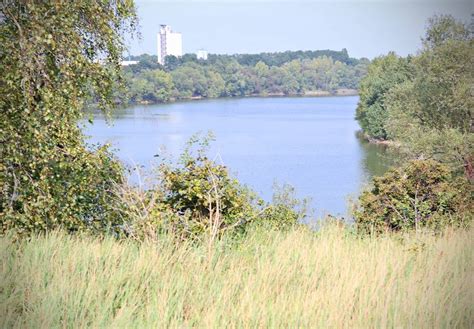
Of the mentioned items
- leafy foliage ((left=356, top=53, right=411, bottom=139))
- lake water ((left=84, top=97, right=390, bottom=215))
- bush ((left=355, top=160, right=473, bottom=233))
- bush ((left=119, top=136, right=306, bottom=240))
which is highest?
bush ((left=119, top=136, right=306, bottom=240))

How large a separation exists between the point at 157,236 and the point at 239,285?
4.37 feet

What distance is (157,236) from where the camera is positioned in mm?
4879

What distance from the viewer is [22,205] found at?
5.77 m

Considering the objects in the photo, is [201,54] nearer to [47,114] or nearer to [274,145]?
[274,145]

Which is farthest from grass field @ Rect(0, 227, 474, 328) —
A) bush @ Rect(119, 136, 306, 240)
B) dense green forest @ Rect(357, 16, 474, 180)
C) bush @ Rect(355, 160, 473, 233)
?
dense green forest @ Rect(357, 16, 474, 180)

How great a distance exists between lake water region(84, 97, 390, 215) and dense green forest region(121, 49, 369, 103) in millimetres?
15541

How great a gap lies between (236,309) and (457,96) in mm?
19029

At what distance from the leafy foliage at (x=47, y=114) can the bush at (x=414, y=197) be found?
10.5 ft

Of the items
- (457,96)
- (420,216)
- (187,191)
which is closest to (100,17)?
(187,191)

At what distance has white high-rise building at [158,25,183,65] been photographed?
65625 mm

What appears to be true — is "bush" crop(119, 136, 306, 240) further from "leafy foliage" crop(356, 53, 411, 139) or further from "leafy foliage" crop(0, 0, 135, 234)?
"leafy foliage" crop(356, 53, 411, 139)

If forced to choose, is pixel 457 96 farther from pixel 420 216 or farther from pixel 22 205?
pixel 22 205

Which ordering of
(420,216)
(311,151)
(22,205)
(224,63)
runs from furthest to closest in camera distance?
(224,63), (311,151), (420,216), (22,205)

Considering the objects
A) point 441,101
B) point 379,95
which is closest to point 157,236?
point 441,101
